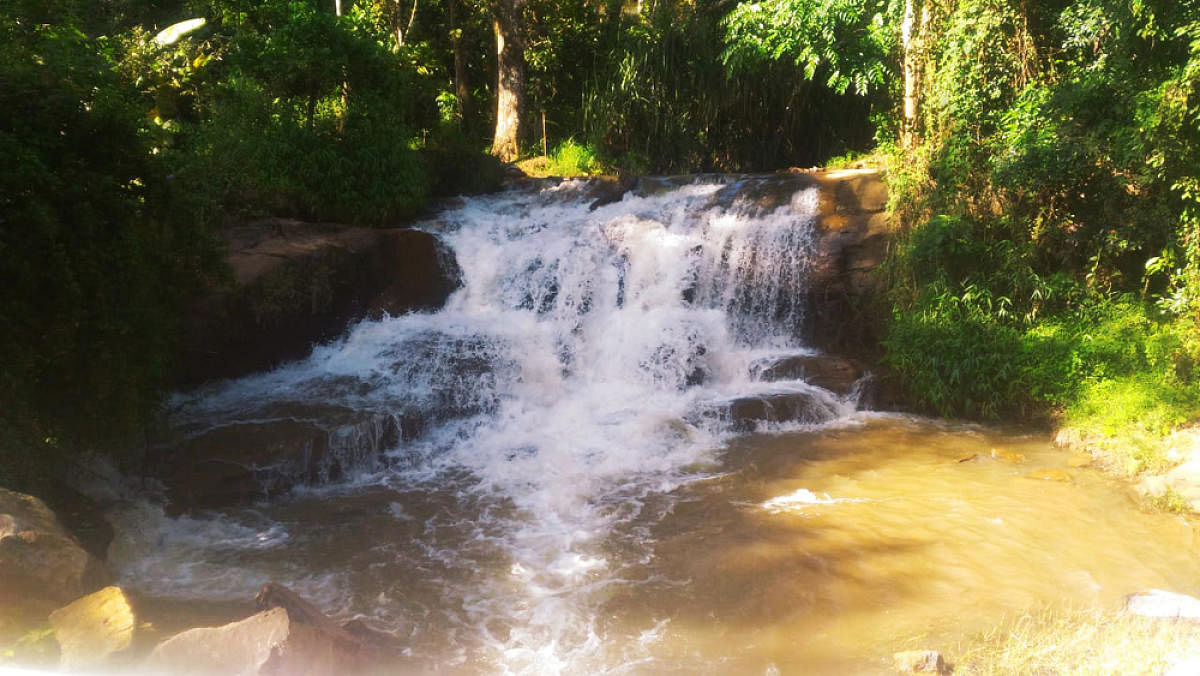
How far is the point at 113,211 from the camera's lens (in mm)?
5629

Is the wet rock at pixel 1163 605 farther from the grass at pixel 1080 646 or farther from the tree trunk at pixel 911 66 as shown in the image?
the tree trunk at pixel 911 66

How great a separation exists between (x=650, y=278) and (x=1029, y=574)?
611 centimetres

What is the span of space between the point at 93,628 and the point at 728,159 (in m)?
13.7

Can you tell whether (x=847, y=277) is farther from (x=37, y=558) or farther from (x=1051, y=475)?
(x=37, y=558)

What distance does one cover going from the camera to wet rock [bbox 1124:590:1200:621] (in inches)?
168

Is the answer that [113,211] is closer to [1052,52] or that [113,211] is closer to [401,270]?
[401,270]

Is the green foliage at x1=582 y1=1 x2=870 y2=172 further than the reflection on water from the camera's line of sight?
Yes

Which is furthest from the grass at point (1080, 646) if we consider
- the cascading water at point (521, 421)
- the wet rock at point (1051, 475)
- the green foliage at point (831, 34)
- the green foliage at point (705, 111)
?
the green foliage at point (705, 111)

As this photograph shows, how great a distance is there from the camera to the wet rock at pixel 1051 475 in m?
6.72

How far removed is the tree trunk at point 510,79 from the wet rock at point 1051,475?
1170 cm

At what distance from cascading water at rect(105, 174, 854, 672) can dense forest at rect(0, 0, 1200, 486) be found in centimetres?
127

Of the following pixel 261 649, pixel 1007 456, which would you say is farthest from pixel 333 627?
pixel 1007 456

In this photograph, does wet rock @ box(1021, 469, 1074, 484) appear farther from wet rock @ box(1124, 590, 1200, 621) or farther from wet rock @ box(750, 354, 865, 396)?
wet rock @ box(750, 354, 865, 396)

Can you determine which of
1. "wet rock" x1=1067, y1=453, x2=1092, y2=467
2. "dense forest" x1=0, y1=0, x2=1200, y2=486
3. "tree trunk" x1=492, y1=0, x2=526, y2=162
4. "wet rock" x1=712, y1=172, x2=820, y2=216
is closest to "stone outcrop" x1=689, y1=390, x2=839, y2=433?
"dense forest" x1=0, y1=0, x2=1200, y2=486
